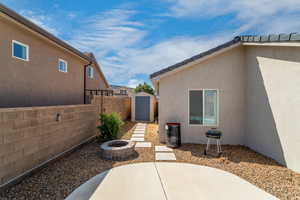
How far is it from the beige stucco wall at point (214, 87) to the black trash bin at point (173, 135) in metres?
0.54

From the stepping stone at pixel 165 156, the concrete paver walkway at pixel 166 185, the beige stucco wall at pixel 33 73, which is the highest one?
the beige stucco wall at pixel 33 73

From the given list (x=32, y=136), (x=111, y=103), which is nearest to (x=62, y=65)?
(x=111, y=103)

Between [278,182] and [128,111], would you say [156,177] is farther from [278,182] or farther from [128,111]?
[128,111]

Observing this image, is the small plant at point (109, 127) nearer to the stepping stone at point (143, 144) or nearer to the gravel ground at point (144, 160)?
the gravel ground at point (144, 160)

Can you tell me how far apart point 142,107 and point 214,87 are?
341 inches

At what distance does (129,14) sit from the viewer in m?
8.15

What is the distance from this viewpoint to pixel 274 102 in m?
5.18

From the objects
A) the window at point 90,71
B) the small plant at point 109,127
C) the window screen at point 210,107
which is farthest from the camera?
the window at point 90,71

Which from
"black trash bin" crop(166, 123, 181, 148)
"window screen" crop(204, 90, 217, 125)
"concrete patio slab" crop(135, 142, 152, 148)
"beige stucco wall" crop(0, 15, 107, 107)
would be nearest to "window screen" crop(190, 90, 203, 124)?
"window screen" crop(204, 90, 217, 125)

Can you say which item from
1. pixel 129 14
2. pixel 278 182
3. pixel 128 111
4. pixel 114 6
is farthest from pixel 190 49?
pixel 128 111

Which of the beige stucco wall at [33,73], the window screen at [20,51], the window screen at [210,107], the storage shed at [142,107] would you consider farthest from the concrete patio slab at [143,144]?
the storage shed at [142,107]

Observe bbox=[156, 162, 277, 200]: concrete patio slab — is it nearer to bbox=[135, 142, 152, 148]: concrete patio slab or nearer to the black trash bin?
the black trash bin

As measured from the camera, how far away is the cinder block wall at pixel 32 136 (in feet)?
11.0

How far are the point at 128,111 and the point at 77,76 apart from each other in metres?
7.72
